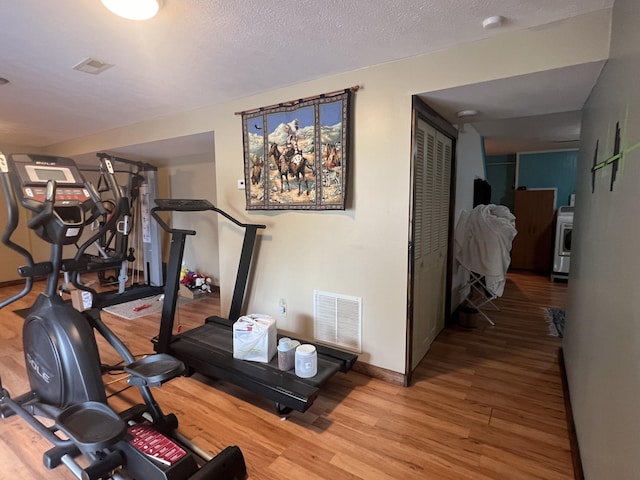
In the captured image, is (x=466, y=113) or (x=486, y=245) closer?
(x=466, y=113)

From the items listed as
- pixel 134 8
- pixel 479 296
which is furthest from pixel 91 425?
pixel 479 296

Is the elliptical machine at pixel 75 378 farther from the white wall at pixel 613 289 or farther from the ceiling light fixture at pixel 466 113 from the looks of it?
the ceiling light fixture at pixel 466 113

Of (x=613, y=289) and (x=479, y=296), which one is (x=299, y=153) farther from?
(x=479, y=296)

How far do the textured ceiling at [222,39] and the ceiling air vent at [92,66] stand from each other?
48 mm

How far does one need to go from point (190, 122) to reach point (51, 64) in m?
1.33

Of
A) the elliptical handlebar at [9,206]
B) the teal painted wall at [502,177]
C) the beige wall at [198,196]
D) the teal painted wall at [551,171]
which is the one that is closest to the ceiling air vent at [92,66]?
the elliptical handlebar at [9,206]

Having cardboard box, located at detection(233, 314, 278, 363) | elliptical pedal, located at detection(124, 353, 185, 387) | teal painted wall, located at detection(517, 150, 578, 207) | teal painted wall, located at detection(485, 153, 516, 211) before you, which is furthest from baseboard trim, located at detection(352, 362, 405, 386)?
teal painted wall, located at detection(517, 150, 578, 207)

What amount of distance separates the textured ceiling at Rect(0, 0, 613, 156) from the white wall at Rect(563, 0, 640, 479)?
1.87 feet

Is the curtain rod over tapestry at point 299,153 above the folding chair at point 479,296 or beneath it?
above

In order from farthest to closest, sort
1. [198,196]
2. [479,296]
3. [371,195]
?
[198,196]
[479,296]
[371,195]

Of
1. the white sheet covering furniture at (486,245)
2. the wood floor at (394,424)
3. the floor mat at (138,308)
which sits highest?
the white sheet covering furniture at (486,245)

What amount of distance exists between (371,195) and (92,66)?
227cm

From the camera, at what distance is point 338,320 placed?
2848mm

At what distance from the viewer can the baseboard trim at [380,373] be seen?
260 centimetres
